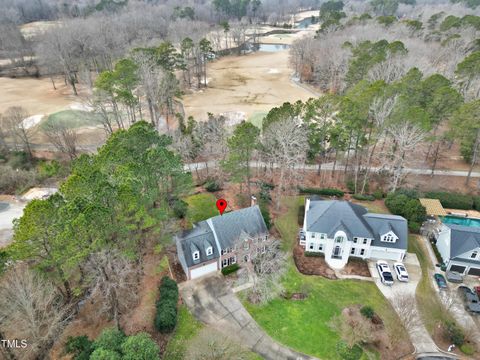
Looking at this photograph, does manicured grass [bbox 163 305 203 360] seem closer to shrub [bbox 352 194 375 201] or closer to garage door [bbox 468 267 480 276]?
shrub [bbox 352 194 375 201]

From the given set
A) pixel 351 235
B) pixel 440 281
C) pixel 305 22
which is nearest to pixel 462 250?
pixel 440 281

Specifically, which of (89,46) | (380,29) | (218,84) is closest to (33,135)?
(89,46)

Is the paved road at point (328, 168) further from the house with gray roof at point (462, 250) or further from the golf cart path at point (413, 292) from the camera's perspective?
the golf cart path at point (413, 292)

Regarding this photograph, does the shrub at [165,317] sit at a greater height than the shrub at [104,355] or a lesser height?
lesser

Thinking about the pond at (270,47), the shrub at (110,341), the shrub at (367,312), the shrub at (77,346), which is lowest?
the shrub at (367,312)

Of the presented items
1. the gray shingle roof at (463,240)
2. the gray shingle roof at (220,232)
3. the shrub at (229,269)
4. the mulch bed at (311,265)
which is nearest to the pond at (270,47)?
the gray shingle roof at (220,232)

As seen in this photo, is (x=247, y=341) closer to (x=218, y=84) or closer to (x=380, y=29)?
(x=218, y=84)
